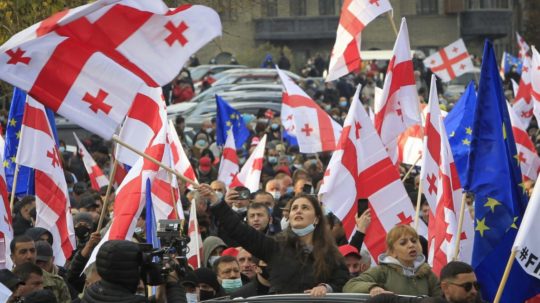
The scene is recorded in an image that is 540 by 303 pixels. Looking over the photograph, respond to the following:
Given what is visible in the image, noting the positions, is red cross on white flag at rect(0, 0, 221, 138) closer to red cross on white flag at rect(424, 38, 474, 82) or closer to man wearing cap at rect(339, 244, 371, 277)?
man wearing cap at rect(339, 244, 371, 277)

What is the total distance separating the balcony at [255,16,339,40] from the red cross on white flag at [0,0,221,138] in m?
56.4

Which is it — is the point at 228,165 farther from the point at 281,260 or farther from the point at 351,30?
the point at 281,260

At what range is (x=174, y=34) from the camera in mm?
10211

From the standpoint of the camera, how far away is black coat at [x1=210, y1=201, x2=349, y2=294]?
9.70m

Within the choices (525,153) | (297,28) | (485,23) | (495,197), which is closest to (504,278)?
(495,197)

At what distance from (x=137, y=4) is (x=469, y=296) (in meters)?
2.69

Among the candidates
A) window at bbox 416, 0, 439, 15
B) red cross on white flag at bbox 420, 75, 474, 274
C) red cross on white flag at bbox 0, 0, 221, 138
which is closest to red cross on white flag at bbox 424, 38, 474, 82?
red cross on white flag at bbox 420, 75, 474, 274

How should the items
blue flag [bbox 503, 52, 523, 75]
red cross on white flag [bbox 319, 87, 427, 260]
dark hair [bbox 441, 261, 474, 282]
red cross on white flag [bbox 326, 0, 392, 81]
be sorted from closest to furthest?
dark hair [bbox 441, 261, 474, 282], red cross on white flag [bbox 319, 87, 427, 260], red cross on white flag [bbox 326, 0, 392, 81], blue flag [bbox 503, 52, 523, 75]

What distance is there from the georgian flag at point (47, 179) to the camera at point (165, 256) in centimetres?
439

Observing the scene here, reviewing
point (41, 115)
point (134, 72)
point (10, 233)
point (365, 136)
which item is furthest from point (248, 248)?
point (41, 115)

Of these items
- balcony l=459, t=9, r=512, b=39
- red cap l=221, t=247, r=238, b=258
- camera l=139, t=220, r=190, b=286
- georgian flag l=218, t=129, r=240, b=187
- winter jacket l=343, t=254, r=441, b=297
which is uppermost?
camera l=139, t=220, r=190, b=286

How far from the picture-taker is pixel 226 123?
70.6 ft

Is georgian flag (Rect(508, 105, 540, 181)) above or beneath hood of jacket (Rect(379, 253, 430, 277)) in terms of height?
beneath

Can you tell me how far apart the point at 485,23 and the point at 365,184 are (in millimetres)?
56631
